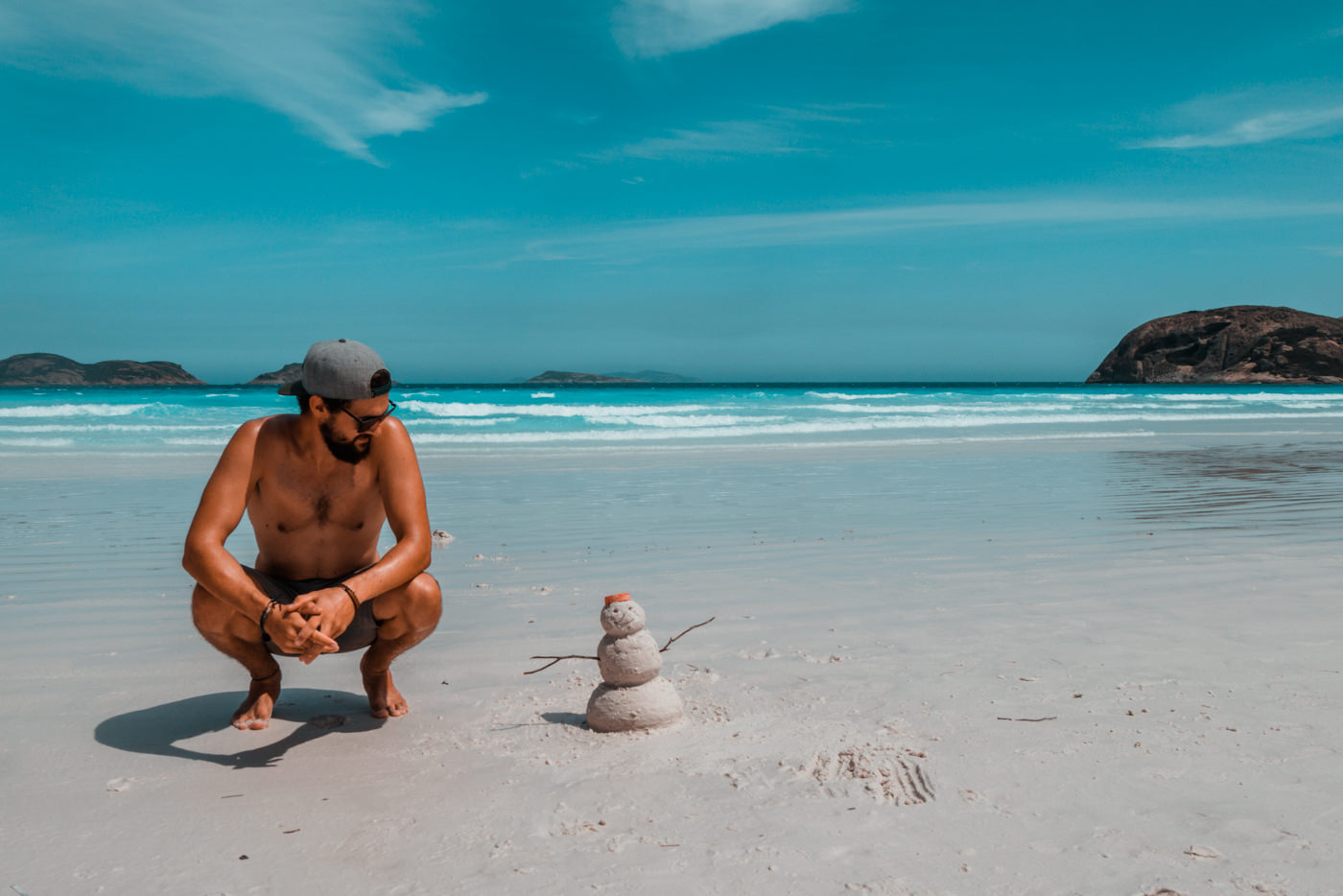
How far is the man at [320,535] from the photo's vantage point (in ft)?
10.5

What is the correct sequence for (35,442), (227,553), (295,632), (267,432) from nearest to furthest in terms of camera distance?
(295,632) < (227,553) < (267,432) < (35,442)

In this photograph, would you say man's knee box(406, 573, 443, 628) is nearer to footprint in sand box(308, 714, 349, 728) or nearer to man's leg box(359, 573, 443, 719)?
man's leg box(359, 573, 443, 719)

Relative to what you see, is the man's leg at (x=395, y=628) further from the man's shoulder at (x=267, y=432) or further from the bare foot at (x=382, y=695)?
the man's shoulder at (x=267, y=432)

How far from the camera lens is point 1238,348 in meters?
80.1

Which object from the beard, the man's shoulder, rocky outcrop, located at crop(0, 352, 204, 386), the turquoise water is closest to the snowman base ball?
the beard

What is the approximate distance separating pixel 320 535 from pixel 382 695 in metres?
0.72

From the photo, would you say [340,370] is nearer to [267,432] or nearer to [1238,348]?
[267,432]

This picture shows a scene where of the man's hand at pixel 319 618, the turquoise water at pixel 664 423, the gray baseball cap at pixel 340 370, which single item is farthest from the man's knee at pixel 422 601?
the turquoise water at pixel 664 423

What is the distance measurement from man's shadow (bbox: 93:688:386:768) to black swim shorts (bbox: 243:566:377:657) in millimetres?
339

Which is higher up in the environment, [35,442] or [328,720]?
[35,442]

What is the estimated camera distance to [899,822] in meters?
2.76

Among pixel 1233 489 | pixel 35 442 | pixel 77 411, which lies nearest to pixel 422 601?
pixel 1233 489

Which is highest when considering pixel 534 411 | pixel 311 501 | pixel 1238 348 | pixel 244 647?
pixel 1238 348

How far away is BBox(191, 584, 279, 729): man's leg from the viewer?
346 cm
